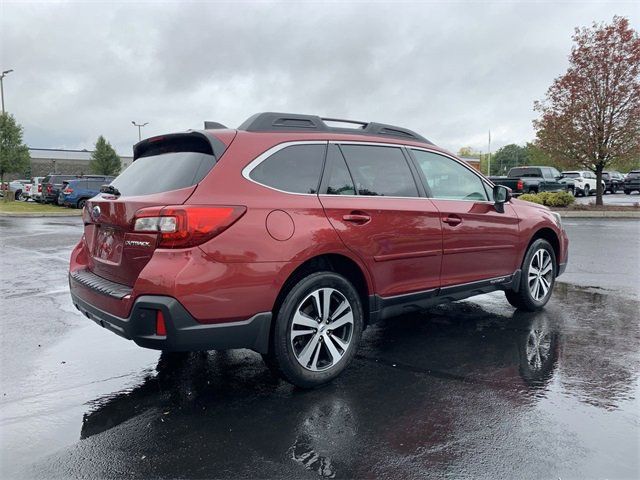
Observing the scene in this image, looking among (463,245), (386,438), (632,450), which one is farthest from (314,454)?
(463,245)

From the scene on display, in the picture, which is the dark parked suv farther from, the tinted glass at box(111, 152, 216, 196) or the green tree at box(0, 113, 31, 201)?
the tinted glass at box(111, 152, 216, 196)

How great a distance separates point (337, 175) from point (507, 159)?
420 feet

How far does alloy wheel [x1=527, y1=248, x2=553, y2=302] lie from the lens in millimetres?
5852

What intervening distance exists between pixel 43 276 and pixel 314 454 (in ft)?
21.8

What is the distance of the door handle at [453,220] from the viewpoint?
4661 mm

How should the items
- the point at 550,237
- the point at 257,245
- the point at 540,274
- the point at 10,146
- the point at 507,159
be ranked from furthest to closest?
the point at 507,159, the point at 10,146, the point at 550,237, the point at 540,274, the point at 257,245

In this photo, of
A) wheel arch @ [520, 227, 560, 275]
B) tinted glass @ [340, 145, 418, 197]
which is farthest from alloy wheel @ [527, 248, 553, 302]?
tinted glass @ [340, 145, 418, 197]

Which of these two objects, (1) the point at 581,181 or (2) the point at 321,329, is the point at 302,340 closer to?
(2) the point at 321,329

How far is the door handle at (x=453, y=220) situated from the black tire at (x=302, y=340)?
1.24 m

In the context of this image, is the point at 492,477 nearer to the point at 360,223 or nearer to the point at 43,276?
the point at 360,223

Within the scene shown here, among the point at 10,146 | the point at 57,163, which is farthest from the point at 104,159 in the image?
the point at 10,146

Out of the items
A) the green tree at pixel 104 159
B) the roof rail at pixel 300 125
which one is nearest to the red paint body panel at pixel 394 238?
the roof rail at pixel 300 125

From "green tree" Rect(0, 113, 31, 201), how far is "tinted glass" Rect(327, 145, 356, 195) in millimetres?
35421

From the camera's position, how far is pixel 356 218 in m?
3.92
